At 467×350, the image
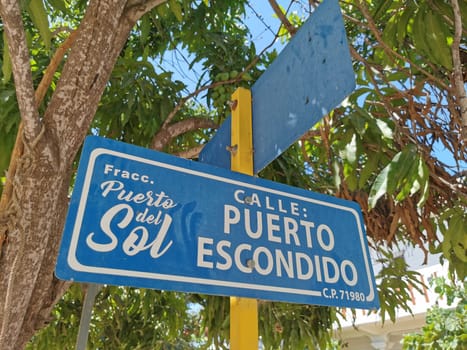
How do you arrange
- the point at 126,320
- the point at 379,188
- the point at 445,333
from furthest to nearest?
the point at 445,333, the point at 126,320, the point at 379,188

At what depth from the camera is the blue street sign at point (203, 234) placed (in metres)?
0.66

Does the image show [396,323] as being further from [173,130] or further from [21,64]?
[21,64]

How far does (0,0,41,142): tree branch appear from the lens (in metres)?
0.89

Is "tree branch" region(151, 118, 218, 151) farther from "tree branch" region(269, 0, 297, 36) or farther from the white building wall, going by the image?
the white building wall

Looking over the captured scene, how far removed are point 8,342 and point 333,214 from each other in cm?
74

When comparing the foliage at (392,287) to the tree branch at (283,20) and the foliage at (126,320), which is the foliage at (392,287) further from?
the tree branch at (283,20)

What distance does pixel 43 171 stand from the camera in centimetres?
94

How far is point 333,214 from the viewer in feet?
3.06

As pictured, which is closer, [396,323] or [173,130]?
[173,130]

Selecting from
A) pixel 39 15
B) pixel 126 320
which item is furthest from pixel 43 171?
pixel 126 320

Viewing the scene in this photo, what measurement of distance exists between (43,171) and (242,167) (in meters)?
0.44

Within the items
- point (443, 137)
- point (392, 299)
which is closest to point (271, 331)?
point (392, 299)

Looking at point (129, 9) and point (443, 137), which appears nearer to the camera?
point (129, 9)

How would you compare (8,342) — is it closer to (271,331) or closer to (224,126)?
(224,126)
